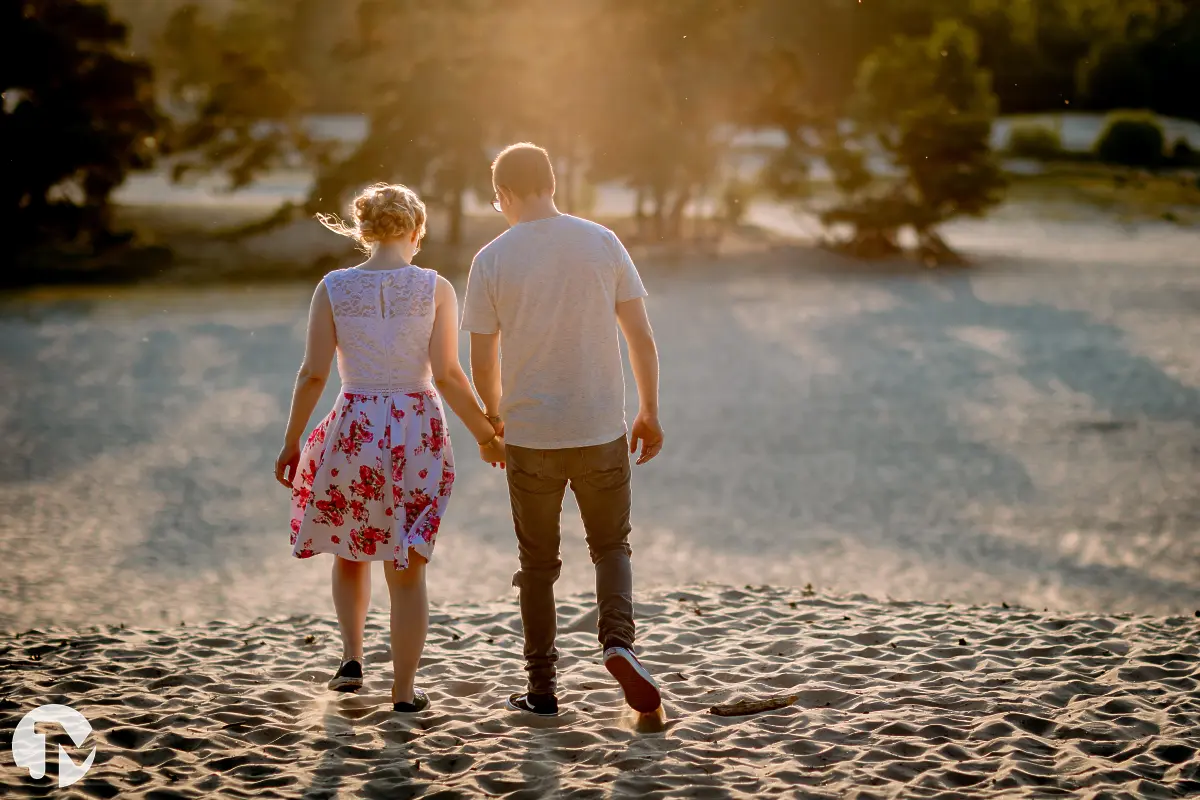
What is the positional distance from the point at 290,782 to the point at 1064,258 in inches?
780

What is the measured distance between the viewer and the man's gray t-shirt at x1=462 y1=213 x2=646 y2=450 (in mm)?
3484

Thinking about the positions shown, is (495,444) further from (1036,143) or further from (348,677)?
(1036,143)

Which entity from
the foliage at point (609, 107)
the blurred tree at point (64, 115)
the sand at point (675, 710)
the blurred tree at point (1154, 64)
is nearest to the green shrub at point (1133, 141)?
the blurred tree at point (1154, 64)

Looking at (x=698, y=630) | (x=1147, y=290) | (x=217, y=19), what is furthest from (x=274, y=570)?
(x=217, y=19)

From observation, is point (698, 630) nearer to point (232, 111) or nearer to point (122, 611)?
point (122, 611)

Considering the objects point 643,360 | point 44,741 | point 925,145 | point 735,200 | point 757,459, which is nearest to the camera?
point 44,741

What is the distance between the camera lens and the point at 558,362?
11.5 feet

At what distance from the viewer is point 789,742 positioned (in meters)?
3.50

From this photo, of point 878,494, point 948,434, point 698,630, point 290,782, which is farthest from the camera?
point 948,434

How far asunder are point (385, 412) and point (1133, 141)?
82.2ft

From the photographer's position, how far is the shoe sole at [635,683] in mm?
3520

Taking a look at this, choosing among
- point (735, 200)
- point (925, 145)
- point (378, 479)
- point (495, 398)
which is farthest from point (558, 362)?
point (735, 200)

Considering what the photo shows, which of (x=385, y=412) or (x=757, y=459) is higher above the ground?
(x=385, y=412)

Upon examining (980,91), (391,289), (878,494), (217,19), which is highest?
(217,19)
